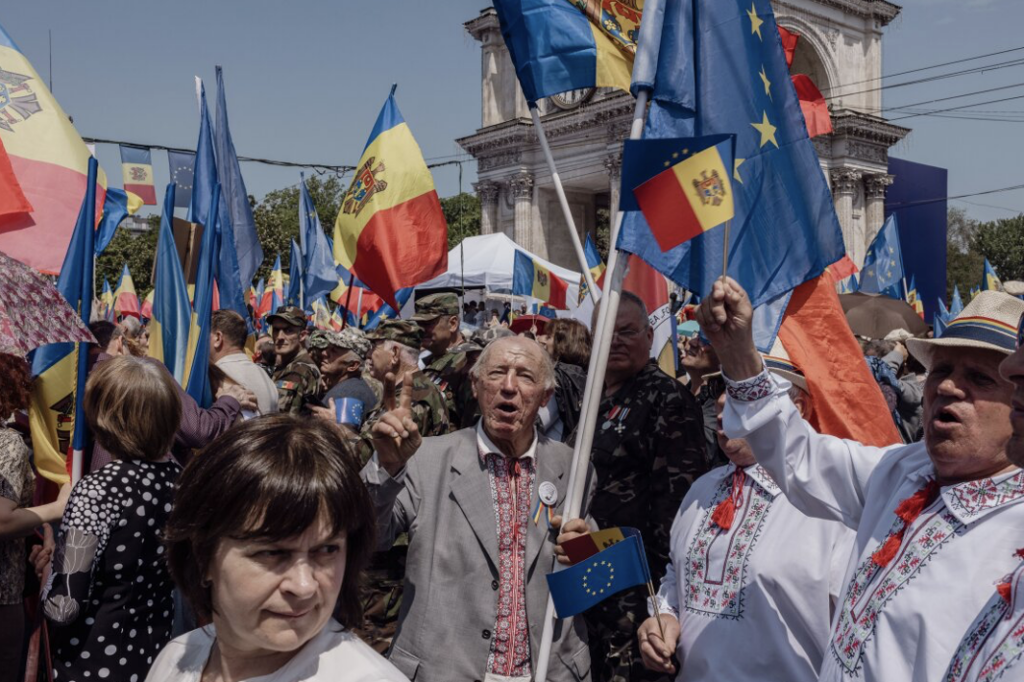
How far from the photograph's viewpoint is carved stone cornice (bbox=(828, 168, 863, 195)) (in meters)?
38.1

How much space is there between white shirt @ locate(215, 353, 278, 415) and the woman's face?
4.38m

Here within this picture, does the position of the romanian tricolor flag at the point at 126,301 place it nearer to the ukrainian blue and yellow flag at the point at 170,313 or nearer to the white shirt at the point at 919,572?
the ukrainian blue and yellow flag at the point at 170,313

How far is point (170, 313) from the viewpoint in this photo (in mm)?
5770

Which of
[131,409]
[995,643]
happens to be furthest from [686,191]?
[131,409]

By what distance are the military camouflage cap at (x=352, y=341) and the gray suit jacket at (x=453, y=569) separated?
381 cm

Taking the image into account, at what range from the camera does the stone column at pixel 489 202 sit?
4112cm

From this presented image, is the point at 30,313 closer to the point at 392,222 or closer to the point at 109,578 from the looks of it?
the point at 109,578

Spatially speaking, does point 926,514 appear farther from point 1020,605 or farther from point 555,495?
point 555,495

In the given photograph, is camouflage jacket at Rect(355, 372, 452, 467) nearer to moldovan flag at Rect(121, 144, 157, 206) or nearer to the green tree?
moldovan flag at Rect(121, 144, 157, 206)

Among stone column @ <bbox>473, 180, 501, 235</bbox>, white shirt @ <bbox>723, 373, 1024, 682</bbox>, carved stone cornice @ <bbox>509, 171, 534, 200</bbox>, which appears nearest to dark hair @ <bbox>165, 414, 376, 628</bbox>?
white shirt @ <bbox>723, 373, 1024, 682</bbox>

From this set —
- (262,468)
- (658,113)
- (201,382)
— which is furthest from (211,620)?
(201,382)

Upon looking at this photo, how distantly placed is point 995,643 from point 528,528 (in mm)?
1911

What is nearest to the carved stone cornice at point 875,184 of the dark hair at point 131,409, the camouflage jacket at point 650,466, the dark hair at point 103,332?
the dark hair at point 103,332

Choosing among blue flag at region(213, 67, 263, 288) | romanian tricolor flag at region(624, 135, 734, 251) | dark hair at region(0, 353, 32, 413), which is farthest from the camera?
blue flag at region(213, 67, 263, 288)
